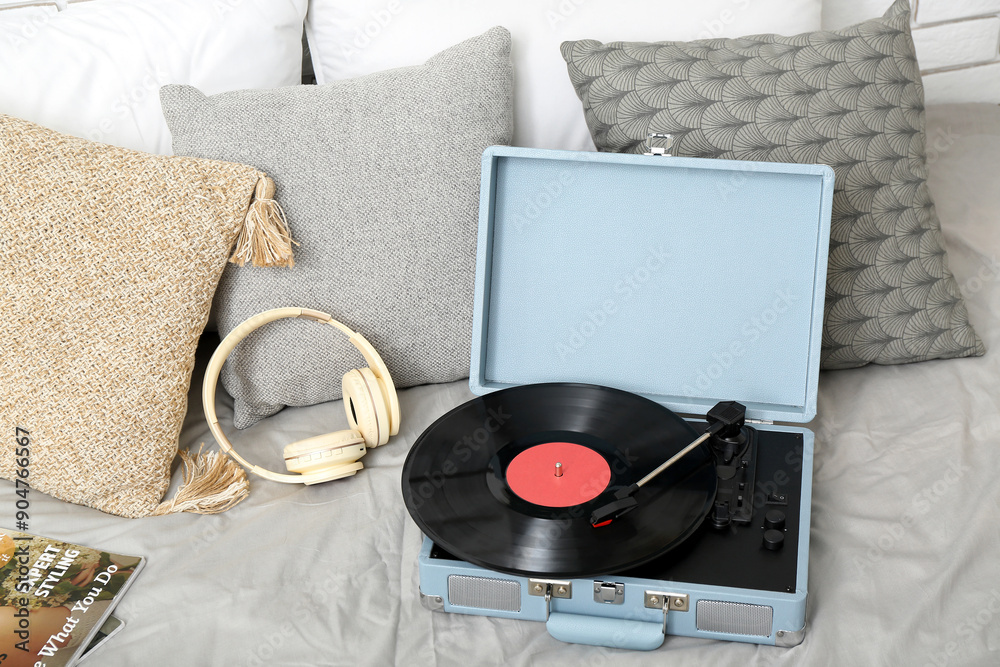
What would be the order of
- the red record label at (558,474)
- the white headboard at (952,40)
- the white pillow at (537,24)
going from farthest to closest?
the white headboard at (952,40) → the white pillow at (537,24) → the red record label at (558,474)

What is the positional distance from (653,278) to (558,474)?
0.32 metres

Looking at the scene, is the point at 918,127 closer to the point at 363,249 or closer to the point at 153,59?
the point at 363,249

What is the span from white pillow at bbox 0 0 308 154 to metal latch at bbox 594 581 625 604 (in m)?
0.98

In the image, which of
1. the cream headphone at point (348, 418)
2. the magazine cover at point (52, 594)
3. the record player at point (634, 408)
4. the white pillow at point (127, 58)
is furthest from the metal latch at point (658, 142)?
the magazine cover at point (52, 594)

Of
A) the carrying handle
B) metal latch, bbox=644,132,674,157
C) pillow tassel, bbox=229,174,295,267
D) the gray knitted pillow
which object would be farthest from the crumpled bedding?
metal latch, bbox=644,132,674,157

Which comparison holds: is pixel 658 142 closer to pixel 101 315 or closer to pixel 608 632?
pixel 608 632

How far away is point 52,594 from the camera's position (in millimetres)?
895

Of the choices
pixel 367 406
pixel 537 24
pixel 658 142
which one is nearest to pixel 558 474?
pixel 367 406

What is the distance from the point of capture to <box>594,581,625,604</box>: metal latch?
0.82 m

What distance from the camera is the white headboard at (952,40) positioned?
5.68 ft

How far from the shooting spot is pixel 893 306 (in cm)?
116

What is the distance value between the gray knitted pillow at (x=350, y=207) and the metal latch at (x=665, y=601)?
53 centimetres

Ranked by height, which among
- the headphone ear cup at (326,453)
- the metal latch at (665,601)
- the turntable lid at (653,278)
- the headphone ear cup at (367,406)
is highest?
the turntable lid at (653,278)

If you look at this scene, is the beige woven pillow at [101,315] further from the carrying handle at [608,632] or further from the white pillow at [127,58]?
the carrying handle at [608,632]
